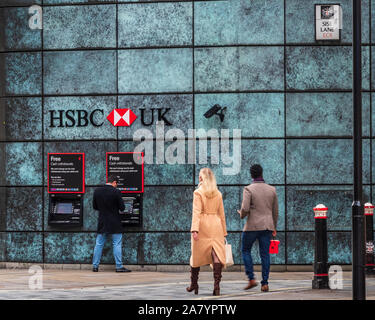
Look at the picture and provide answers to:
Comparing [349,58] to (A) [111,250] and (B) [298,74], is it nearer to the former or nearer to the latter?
(B) [298,74]

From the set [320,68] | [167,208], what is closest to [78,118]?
[167,208]

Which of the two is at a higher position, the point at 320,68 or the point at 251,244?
the point at 320,68

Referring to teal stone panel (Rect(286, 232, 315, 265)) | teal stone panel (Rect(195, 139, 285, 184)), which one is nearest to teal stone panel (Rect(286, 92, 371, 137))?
teal stone panel (Rect(195, 139, 285, 184))

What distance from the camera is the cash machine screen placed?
578 inches

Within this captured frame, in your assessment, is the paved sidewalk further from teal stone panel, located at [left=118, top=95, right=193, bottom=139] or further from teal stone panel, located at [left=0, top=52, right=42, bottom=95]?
teal stone panel, located at [left=0, top=52, right=42, bottom=95]

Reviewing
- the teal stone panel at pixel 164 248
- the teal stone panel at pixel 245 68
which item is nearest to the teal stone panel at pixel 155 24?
the teal stone panel at pixel 245 68

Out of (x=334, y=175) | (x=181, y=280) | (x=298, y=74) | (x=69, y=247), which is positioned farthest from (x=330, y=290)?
(x=69, y=247)

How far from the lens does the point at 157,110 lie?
14.4 meters

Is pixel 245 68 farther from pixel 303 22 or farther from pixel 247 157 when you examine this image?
pixel 247 157

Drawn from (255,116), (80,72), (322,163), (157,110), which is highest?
(80,72)

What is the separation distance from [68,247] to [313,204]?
15.2ft

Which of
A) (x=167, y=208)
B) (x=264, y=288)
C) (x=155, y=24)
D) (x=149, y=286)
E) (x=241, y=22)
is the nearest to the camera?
(x=264, y=288)

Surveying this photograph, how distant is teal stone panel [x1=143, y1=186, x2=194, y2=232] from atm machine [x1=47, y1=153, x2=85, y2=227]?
50.2 inches

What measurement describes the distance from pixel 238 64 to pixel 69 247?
183 inches
